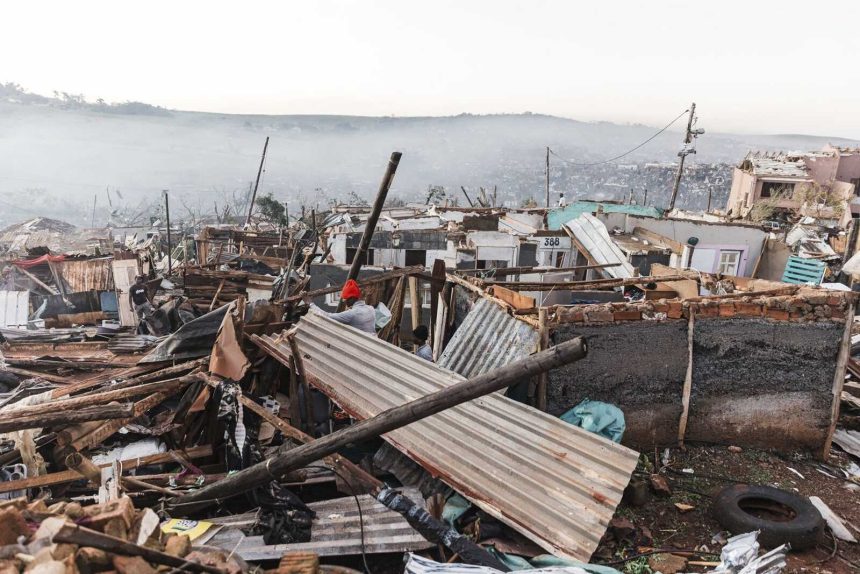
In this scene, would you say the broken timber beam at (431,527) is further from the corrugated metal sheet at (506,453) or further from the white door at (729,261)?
the white door at (729,261)

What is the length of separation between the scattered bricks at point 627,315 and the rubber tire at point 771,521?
1.99 metres

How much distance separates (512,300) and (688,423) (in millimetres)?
2651

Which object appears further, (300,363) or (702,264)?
(702,264)

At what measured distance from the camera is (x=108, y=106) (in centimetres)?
18088

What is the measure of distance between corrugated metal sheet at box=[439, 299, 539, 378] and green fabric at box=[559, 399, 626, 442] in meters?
0.89

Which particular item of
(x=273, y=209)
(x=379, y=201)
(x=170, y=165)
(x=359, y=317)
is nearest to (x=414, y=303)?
(x=379, y=201)

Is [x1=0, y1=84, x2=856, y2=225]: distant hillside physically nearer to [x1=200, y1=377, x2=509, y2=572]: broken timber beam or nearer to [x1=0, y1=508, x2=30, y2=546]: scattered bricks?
[x1=200, y1=377, x2=509, y2=572]: broken timber beam

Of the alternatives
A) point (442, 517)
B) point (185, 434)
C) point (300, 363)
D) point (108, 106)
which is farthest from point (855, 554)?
point (108, 106)

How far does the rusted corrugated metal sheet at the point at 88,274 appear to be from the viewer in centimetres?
1886

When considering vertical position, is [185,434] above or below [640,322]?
below

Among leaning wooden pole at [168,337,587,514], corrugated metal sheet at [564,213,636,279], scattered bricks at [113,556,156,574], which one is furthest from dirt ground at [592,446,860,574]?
corrugated metal sheet at [564,213,636,279]

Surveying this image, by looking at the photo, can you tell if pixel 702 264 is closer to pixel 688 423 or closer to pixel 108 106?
pixel 688 423

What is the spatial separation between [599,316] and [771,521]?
8.27 ft

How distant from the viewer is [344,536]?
412 centimetres
